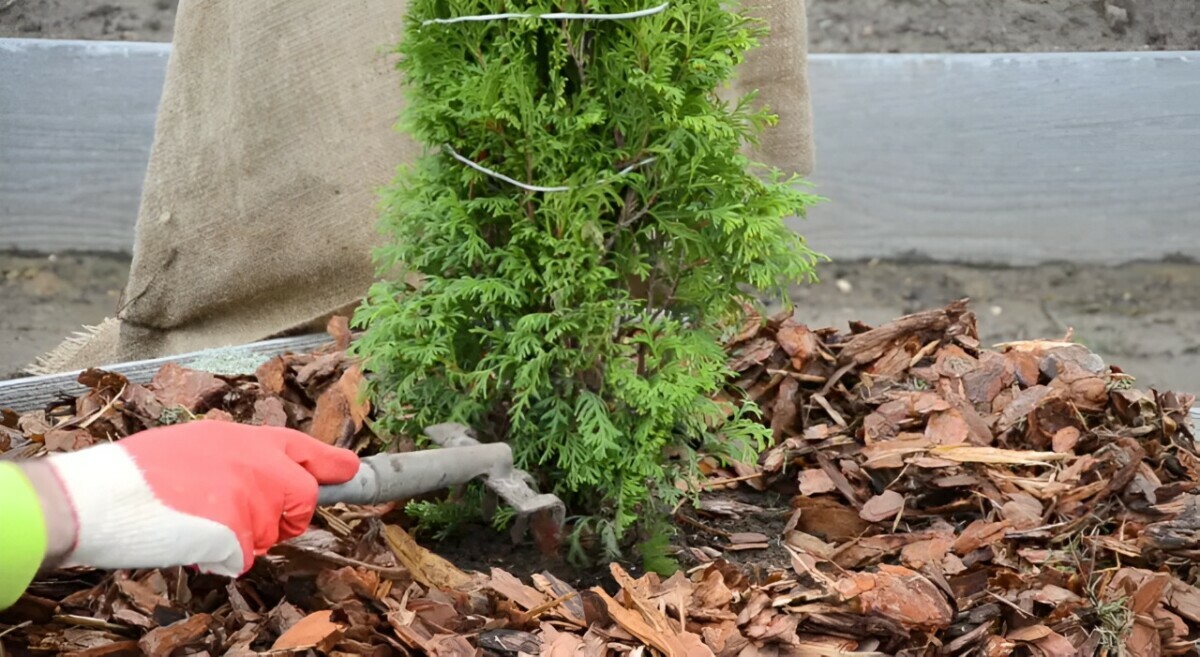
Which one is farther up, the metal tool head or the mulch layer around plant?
the metal tool head

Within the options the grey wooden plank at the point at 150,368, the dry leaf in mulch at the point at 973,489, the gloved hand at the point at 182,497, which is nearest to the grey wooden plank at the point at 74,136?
the grey wooden plank at the point at 150,368

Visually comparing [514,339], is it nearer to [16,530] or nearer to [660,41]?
[660,41]

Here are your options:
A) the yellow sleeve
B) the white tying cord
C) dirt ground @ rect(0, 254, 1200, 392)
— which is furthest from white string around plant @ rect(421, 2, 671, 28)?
dirt ground @ rect(0, 254, 1200, 392)

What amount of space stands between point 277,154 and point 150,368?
0.89 m

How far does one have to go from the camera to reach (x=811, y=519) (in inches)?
89.7

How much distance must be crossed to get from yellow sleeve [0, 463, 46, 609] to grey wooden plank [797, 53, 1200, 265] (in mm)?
3768

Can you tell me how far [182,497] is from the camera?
1.46 metres

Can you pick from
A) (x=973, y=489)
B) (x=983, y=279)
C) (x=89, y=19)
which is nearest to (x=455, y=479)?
(x=973, y=489)

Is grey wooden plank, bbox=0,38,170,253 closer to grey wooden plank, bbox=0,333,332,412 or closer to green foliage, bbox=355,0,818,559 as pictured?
grey wooden plank, bbox=0,333,332,412

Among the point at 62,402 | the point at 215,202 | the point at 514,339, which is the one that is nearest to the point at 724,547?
the point at 514,339

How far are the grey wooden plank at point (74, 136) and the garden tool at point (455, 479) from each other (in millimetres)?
3253

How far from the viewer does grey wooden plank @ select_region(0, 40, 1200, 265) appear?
4.48 meters

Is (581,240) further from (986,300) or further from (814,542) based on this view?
(986,300)

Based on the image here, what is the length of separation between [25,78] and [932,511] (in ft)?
12.7
